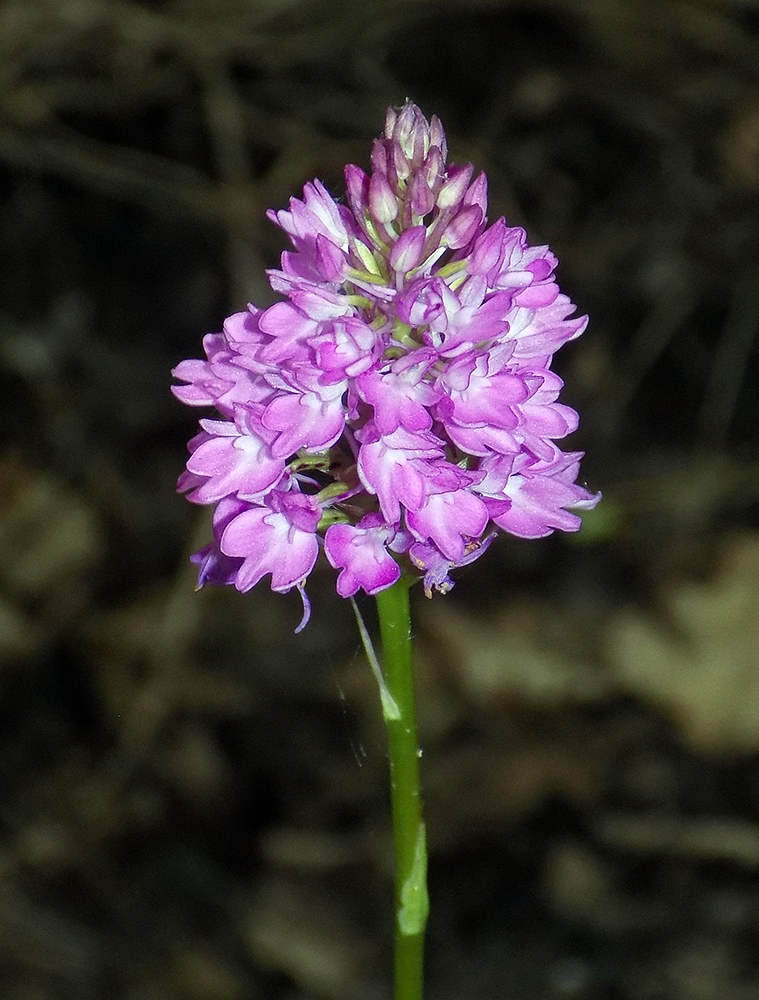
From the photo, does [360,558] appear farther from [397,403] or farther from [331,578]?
[331,578]

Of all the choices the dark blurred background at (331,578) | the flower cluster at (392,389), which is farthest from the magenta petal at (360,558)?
the dark blurred background at (331,578)

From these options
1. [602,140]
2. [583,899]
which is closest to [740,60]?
[602,140]

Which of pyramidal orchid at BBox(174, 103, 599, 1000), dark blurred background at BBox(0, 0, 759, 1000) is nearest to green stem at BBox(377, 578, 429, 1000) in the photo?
pyramidal orchid at BBox(174, 103, 599, 1000)

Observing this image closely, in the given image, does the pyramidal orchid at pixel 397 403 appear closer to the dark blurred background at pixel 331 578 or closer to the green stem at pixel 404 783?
the green stem at pixel 404 783

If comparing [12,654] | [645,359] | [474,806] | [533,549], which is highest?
[645,359]

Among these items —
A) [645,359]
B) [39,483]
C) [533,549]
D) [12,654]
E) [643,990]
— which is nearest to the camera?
[643,990]

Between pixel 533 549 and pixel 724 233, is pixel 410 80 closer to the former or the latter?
pixel 724 233

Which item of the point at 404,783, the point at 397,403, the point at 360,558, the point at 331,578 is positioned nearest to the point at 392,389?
the point at 397,403
